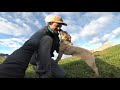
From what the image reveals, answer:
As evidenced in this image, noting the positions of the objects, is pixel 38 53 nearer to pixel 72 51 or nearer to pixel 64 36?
pixel 64 36

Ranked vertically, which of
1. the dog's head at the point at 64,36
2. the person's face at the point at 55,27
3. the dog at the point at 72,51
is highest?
the person's face at the point at 55,27

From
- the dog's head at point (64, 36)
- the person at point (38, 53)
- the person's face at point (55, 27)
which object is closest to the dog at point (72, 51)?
the dog's head at point (64, 36)

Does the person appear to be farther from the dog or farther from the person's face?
the dog

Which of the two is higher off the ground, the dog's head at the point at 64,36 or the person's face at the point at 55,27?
the person's face at the point at 55,27

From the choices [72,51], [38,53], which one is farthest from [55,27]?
[72,51]

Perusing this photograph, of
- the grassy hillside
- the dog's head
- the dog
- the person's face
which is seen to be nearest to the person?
the person's face

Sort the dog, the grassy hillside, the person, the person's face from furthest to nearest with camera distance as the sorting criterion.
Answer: the grassy hillside → the dog → the person's face → the person

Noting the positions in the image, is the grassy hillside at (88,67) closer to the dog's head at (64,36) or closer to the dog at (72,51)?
the dog at (72,51)

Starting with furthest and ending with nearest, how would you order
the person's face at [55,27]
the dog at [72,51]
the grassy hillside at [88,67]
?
the grassy hillside at [88,67] < the dog at [72,51] < the person's face at [55,27]
